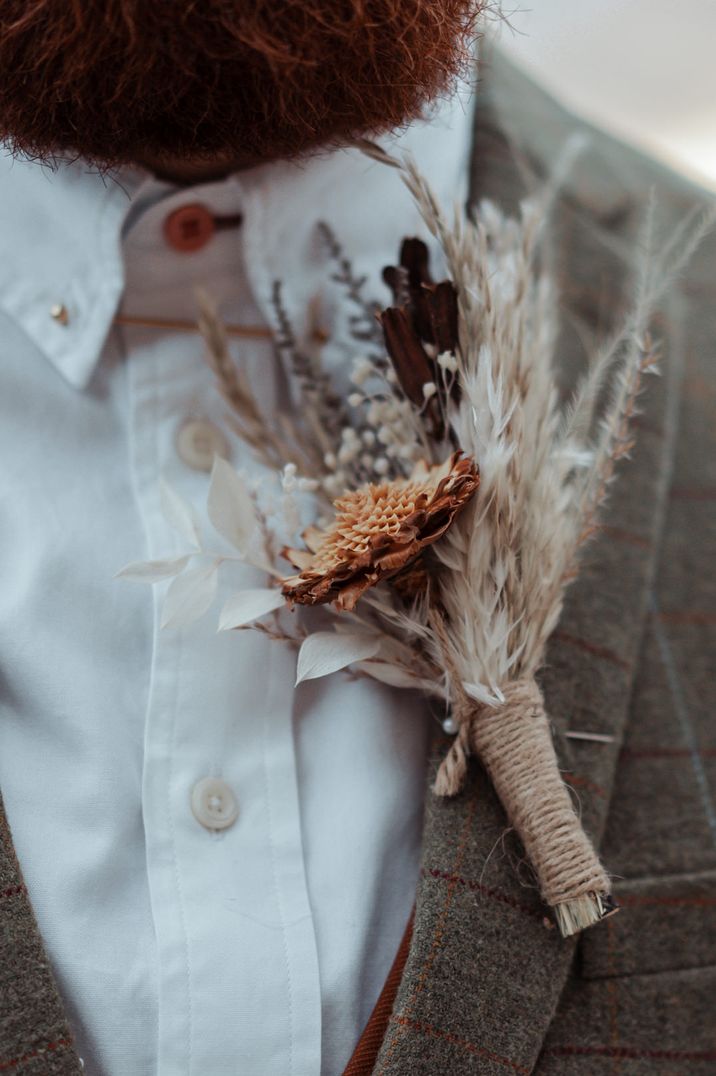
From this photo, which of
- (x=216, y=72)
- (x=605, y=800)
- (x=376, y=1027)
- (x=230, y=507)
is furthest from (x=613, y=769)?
(x=216, y=72)

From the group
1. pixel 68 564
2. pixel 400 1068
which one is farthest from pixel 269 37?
pixel 400 1068

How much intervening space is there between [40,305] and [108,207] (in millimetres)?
Answer: 93

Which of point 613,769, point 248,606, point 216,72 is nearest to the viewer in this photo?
point 216,72

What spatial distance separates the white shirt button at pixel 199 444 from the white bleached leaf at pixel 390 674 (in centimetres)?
22

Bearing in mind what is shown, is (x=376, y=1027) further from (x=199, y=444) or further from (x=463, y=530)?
(x=199, y=444)

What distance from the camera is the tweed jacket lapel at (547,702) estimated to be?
0.57 m

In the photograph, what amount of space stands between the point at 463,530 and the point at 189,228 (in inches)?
14.8

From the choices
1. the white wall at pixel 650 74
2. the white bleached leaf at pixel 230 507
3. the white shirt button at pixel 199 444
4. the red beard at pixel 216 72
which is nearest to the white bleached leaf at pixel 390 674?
the white bleached leaf at pixel 230 507

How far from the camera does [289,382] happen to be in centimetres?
78

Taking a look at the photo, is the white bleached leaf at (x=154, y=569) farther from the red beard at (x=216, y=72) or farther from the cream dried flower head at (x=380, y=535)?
the red beard at (x=216, y=72)

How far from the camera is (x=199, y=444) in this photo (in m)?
0.72

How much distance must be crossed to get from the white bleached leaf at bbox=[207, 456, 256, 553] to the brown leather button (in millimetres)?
251

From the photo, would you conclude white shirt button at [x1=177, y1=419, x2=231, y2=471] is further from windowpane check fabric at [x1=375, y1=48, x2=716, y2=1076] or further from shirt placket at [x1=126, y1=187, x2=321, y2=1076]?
windowpane check fabric at [x1=375, y1=48, x2=716, y2=1076]

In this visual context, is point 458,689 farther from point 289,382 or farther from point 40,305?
point 40,305
